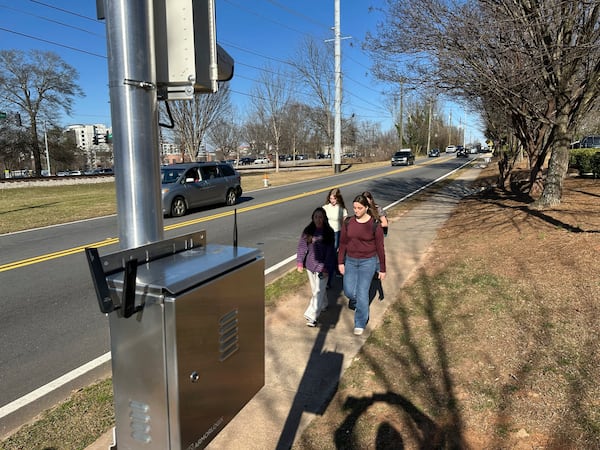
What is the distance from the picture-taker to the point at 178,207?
1393 cm

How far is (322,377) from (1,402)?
2.66 metres

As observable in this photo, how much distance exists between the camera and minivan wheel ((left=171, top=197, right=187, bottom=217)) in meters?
13.8

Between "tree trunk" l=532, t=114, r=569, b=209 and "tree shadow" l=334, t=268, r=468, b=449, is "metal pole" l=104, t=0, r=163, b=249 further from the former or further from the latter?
"tree trunk" l=532, t=114, r=569, b=209

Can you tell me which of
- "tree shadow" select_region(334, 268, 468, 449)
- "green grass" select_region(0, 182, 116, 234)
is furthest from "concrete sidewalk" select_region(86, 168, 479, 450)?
"green grass" select_region(0, 182, 116, 234)

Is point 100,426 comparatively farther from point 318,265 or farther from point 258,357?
point 318,265

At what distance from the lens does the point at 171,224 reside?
12.2m

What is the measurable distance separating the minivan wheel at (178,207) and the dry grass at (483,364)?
9169 millimetres

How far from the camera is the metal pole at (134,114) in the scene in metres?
1.64

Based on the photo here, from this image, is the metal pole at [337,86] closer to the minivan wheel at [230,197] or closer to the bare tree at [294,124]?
the bare tree at [294,124]

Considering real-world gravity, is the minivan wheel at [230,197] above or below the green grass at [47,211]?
above

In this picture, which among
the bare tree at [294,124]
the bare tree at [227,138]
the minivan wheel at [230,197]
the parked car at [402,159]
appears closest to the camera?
the minivan wheel at [230,197]

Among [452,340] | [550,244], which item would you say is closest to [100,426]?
[452,340]

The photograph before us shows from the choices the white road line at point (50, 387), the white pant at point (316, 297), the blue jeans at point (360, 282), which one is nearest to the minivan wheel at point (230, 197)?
the white pant at point (316, 297)

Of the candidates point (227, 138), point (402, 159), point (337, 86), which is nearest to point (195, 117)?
point (337, 86)
